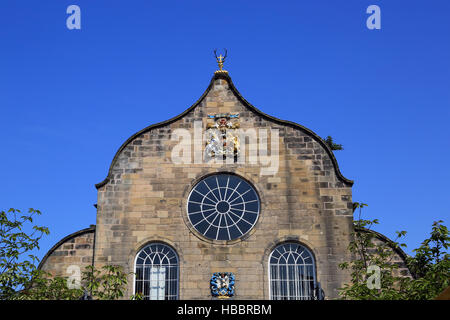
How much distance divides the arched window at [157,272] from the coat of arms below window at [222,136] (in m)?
4.56

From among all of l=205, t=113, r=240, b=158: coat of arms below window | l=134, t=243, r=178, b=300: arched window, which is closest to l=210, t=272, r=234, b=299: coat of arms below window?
l=134, t=243, r=178, b=300: arched window

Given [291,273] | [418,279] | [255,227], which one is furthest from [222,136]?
[418,279]

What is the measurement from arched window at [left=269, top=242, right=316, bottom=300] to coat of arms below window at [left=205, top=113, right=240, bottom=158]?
4675mm

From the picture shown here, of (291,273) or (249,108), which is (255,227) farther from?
(249,108)

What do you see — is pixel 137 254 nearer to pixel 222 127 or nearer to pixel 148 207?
pixel 148 207

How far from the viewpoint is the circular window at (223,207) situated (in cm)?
2511

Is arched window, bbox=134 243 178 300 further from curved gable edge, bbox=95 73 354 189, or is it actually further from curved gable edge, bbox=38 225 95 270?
curved gable edge, bbox=95 73 354 189

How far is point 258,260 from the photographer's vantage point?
79.9ft

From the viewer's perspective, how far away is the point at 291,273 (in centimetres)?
2420

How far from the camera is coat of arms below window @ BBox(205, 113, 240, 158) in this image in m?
26.2

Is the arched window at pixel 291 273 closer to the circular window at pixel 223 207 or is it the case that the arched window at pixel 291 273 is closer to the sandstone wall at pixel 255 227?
the sandstone wall at pixel 255 227

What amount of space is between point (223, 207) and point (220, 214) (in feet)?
1.08
